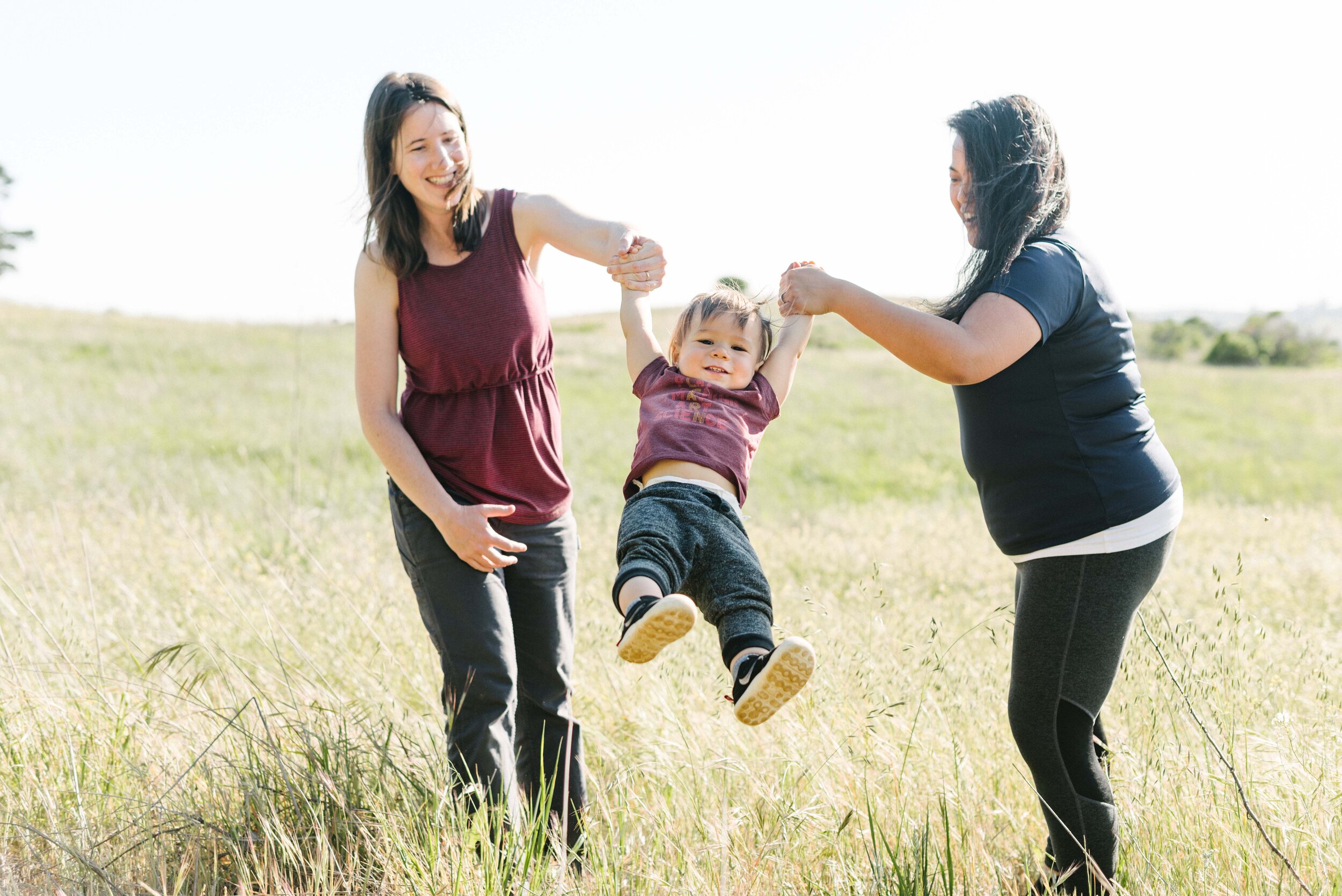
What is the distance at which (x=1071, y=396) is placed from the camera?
8.08ft

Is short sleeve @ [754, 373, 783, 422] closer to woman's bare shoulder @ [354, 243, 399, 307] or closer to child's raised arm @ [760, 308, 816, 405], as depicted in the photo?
child's raised arm @ [760, 308, 816, 405]

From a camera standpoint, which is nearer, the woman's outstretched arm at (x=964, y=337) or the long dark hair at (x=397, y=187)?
the woman's outstretched arm at (x=964, y=337)

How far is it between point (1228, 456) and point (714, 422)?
62.8 feet

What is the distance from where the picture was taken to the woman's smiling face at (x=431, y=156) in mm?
2789

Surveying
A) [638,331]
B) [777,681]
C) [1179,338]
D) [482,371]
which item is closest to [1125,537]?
[777,681]

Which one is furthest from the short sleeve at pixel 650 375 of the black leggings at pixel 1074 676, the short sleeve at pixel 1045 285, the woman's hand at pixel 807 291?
the black leggings at pixel 1074 676

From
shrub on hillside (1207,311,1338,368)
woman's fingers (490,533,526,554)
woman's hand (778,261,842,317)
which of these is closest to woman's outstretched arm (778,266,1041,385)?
woman's hand (778,261,842,317)

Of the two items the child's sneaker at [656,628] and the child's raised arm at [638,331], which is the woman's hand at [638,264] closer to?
the child's raised arm at [638,331]

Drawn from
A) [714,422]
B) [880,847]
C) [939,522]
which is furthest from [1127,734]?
[939,522]

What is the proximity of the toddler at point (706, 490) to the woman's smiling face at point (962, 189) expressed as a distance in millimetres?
706

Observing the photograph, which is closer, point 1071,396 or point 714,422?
point 1071,396

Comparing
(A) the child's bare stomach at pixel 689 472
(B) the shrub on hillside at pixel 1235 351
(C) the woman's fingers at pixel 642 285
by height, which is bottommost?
(B) the shrub on hillside at pixel 1235 351

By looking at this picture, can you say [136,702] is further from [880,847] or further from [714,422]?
[880,847]

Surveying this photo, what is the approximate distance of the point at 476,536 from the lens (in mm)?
2719
